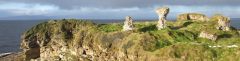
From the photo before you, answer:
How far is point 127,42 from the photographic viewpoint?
81.9 metres

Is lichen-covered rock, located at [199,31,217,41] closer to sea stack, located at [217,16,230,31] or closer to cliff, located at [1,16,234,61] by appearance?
cliff, located at [1,16,234,61]

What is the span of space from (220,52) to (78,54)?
1259 inches

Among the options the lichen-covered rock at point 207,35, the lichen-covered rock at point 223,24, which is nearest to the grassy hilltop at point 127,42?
the lichen-covered rock at point 207,35

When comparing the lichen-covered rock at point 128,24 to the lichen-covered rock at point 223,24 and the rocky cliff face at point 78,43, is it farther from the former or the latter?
the lichen-covered rock at point 223,24

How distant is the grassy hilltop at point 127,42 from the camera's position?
74.6 m

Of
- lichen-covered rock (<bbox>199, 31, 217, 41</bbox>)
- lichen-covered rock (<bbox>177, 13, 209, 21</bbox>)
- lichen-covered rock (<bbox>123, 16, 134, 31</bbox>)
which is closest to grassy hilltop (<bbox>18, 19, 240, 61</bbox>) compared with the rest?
lichen-covered rock (<bbox>199, 31, 217, 41</bbox>)

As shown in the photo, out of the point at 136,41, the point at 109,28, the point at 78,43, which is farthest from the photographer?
the point at 78,43

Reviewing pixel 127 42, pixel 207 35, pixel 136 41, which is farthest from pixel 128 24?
pixel 207 35

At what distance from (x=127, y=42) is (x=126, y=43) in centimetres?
25

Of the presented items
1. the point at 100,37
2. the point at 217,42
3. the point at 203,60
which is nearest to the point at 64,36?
the point at 100,37

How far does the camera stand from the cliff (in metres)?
74.7

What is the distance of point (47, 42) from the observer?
365 feet

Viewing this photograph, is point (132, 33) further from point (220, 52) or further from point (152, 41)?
point (220, 52)

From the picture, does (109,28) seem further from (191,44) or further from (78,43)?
(191,44)
